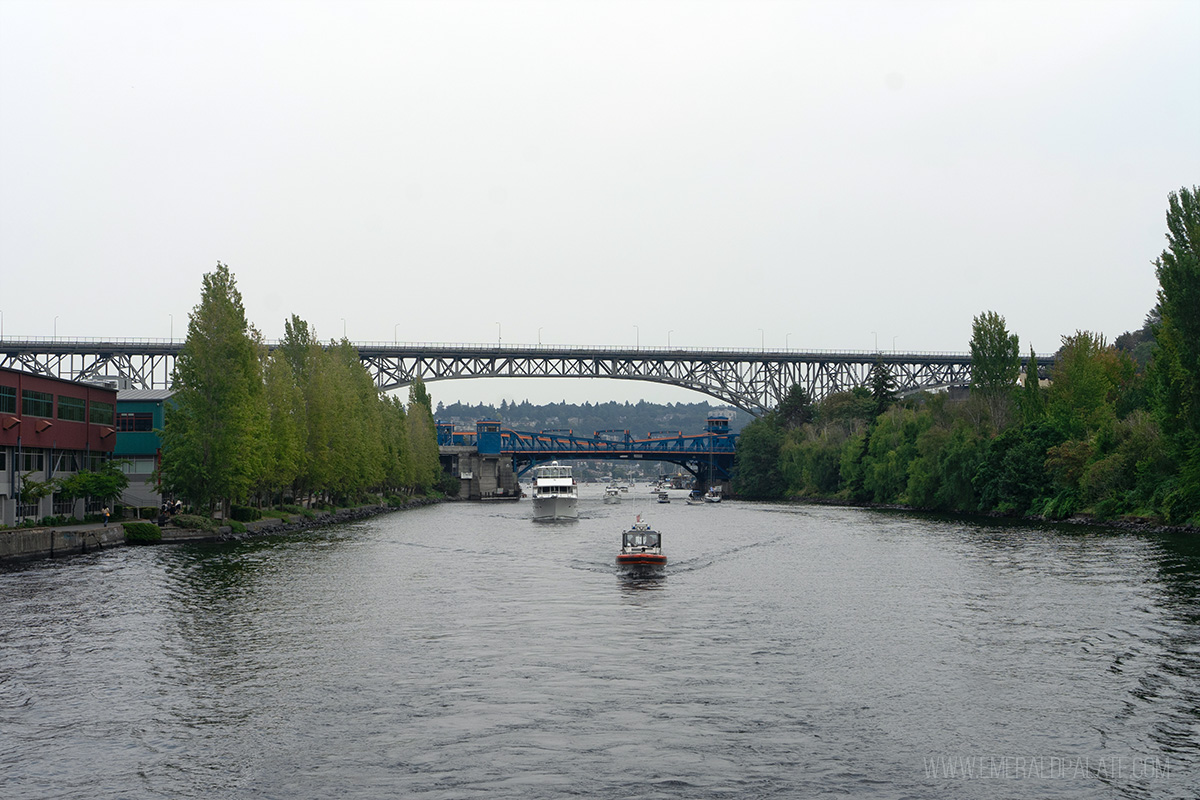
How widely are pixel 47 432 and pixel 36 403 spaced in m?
2.33

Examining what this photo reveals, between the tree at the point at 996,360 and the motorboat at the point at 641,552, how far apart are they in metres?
66.9

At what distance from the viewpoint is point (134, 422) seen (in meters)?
91.5

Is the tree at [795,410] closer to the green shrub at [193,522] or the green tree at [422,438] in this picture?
the green tree at [422,438]

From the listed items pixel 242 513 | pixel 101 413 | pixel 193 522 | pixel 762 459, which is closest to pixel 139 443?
pixel 101 413

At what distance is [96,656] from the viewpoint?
31.4m

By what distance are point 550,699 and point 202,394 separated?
61.6 meters

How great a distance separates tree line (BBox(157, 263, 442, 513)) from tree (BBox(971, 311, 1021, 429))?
67.6m

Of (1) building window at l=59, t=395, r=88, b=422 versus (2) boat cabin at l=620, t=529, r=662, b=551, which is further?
(1) building window at l=59, t=395, r=88, b=422

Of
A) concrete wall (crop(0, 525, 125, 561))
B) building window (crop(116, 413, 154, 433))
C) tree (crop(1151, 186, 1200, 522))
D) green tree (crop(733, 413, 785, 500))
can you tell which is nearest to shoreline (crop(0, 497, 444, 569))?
concrete wall (crop(0, 525, 125, 561))

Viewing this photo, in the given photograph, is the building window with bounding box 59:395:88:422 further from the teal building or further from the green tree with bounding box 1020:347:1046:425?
the green tree with bounding box 1020:347:1046:425

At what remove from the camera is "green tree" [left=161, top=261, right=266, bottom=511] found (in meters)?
77.6

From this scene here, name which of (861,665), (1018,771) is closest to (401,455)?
(861,665)

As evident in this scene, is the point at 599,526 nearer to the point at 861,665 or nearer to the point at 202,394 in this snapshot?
the point at 202,394

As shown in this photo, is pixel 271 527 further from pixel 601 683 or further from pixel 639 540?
pixel 601 683
